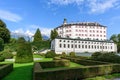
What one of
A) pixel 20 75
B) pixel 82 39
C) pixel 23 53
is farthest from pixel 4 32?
pixel 20 75

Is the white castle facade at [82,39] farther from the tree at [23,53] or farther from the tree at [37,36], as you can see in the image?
the tree at [23,53]

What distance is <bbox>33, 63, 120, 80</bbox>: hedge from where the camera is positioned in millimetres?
8953

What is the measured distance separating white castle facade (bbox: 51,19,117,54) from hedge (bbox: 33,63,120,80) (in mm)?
59014

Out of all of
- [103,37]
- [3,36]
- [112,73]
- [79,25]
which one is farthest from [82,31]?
[112,73]

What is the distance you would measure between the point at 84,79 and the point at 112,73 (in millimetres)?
3268

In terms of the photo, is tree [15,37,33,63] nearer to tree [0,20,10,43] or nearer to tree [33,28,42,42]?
tree [0,20,10,43]

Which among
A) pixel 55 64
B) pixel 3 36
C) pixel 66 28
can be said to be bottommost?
pixel 55 64

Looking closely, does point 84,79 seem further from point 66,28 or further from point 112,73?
point 66,28

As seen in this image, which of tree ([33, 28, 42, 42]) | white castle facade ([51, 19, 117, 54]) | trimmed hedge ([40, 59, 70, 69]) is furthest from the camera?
tree ([33, 28, 42, 42])

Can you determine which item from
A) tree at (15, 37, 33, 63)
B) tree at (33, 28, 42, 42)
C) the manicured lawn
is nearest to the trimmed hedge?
the manicured lawn

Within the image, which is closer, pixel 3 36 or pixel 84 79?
pixel 84 79

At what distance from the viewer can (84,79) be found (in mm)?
11008

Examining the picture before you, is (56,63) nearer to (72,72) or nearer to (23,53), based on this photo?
(23,53)

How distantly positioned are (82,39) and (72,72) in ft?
224
